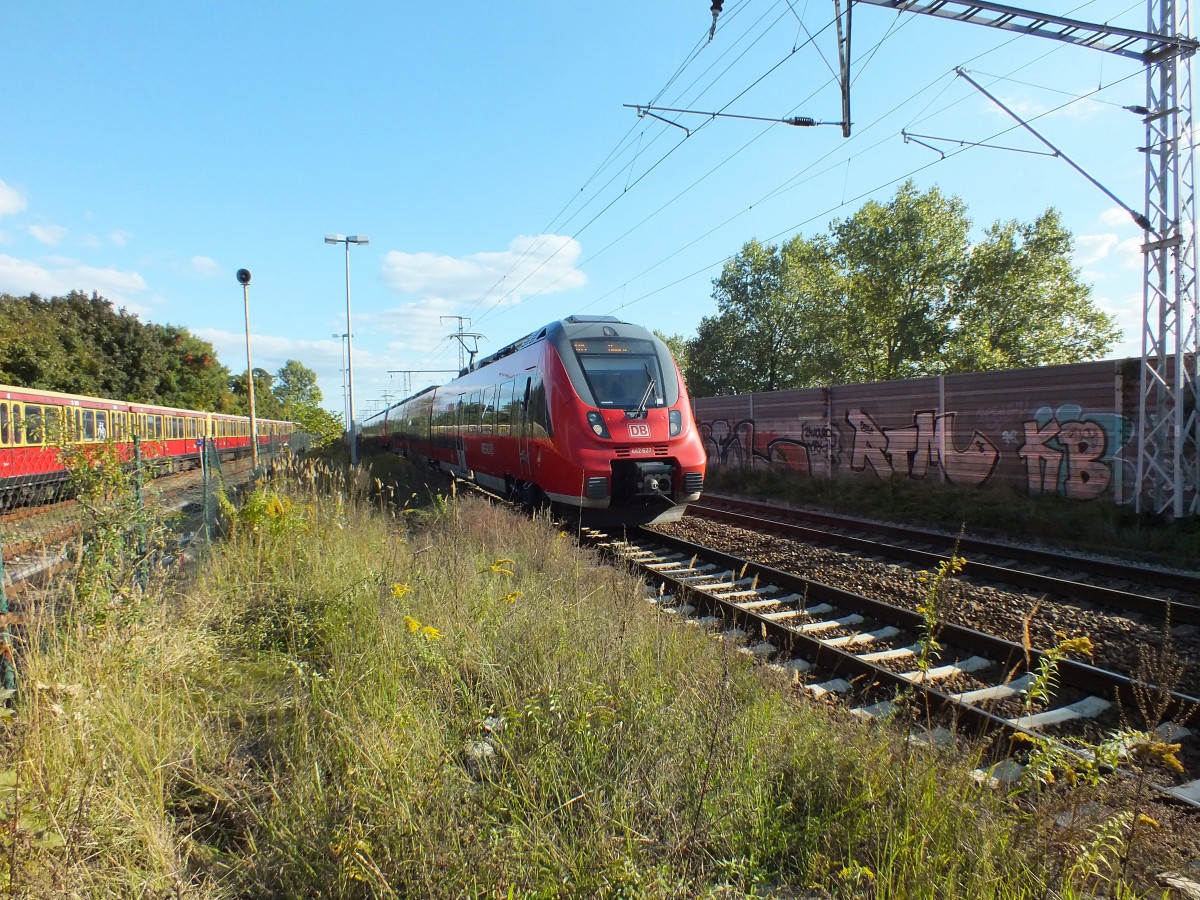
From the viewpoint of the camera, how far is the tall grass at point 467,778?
2092 mm

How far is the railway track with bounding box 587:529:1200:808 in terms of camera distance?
3.67m

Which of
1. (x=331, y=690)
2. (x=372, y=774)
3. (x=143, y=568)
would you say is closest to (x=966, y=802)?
(x=372, y=774)

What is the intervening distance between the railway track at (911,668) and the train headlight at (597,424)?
2.15 meters

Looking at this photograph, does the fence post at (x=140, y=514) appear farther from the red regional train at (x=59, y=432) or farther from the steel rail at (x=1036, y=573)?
the steel rail at (x=1036, y=573)

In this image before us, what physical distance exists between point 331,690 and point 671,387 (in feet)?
23.2

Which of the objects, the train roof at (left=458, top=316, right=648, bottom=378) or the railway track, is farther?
the train roof at (left=458, top=316, right=648, bottom=378)

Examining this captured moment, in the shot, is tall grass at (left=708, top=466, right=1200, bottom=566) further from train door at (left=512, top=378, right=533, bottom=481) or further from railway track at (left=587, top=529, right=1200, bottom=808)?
train door at (left=512, top=378, right=533, bottom=481)

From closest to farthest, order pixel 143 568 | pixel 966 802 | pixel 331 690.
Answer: pixel 966 802
pixel 331 690
pixel 143 568

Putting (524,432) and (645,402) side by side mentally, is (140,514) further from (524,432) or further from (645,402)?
(524,432)

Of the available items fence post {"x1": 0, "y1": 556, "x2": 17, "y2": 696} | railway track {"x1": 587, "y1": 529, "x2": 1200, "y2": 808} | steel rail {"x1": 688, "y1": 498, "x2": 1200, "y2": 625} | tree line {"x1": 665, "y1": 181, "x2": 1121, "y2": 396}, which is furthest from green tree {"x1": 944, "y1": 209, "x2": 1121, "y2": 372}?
fence post {"x1": 0, "y1": 556, "x2": 17, "y2": 696}

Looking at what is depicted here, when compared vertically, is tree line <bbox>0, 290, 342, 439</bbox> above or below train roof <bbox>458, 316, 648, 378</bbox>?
above

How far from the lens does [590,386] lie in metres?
8.97

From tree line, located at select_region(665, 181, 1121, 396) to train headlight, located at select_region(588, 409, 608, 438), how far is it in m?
26.5

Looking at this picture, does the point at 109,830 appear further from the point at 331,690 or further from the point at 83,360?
the point at 83,360
